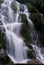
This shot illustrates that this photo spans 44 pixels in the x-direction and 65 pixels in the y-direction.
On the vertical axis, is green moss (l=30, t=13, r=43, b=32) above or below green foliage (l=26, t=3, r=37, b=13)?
below

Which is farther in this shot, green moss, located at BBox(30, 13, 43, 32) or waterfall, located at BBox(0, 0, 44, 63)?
green moss, located at BBox(30, 13, 43, 32)

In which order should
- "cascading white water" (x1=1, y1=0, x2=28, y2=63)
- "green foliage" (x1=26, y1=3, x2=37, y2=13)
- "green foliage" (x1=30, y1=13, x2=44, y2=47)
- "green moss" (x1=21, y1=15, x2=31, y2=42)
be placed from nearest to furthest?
"cascading white water" (x1=1, y1=0, x2=28, y2=63)
"green moss" (x1=21, y1=15, x2=31, y2=42)
"green foliage" (x1=30, y1=13, x2=44, y2=47)
"green foliage" (x1=26, y1=3, x2=37, y2=13)

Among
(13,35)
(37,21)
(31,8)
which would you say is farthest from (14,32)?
(31,8)

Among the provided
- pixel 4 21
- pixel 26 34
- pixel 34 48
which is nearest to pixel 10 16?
pixel 4 21

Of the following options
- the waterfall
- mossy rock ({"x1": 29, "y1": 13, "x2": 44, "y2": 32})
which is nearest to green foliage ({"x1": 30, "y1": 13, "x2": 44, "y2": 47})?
mossy rock ({"x1": 29, "y1": 13, "x2": 44, "y2": 32})

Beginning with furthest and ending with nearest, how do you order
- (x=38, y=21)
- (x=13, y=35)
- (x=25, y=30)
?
(x=38, y=21), (x=25, y=30), (x=13, y=35)

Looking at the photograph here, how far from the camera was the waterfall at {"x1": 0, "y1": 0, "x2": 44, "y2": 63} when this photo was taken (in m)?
11.7

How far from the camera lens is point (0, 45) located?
455 inches

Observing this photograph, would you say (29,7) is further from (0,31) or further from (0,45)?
(0,45)

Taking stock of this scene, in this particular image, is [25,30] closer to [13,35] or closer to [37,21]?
[13,35]

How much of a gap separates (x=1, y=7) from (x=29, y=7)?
6.27 ft

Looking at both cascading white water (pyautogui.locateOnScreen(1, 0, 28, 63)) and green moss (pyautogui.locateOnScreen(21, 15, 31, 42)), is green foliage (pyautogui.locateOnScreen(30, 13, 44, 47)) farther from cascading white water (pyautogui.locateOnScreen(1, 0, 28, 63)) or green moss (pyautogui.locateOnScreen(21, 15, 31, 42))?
cascading white water (pyautogui.locateOnScreen(1, 0, 28, 63))

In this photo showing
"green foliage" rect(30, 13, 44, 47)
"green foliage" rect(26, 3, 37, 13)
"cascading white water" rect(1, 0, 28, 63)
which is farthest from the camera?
"green foliage" rect(26, 3, 37, 13)

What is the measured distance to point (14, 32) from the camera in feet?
43.2
